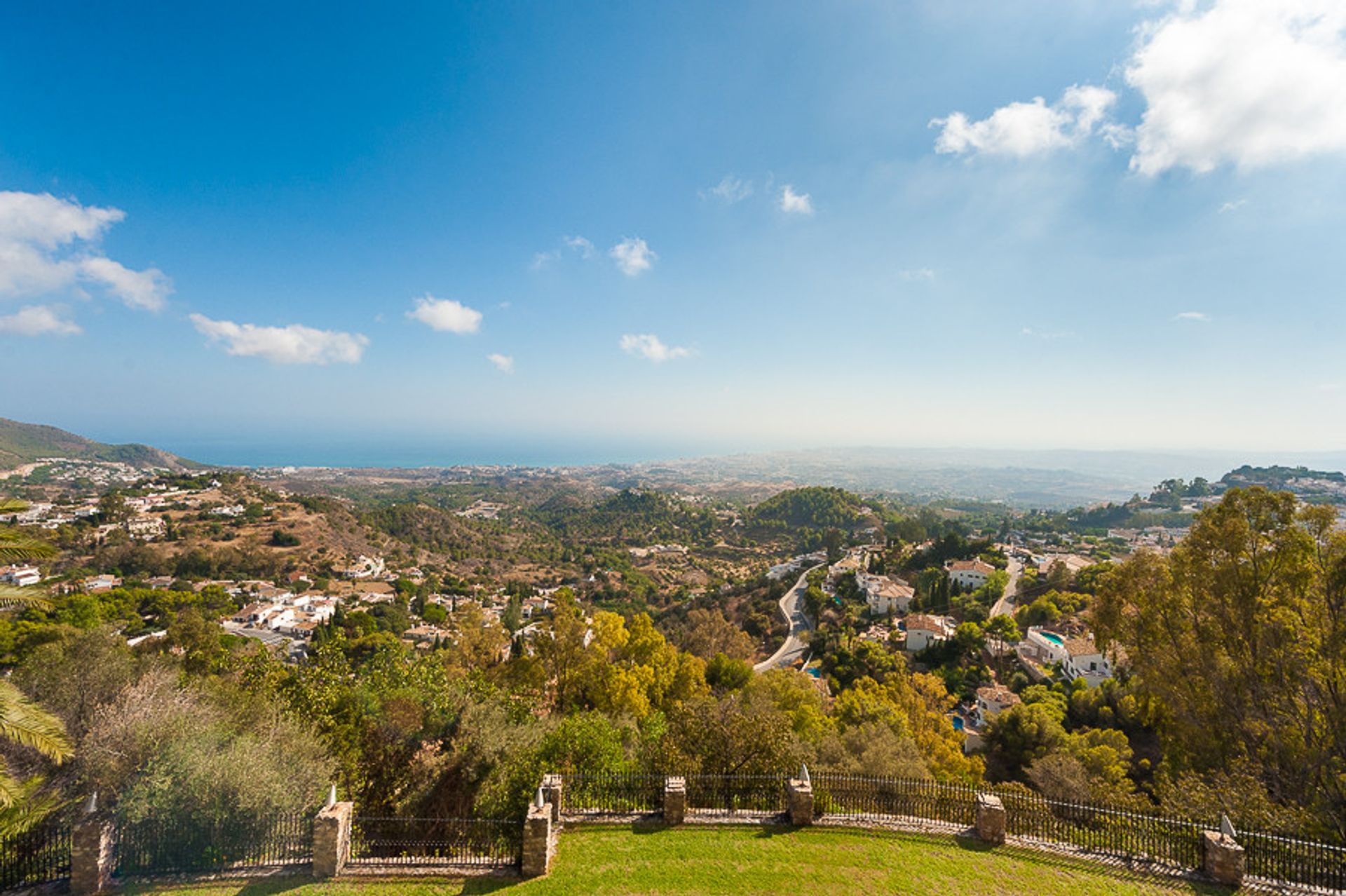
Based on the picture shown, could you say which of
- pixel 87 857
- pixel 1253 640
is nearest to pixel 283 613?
pixel 87 857

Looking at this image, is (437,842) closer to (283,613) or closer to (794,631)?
(794,631)

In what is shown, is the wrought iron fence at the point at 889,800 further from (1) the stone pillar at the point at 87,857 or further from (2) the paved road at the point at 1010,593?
(2) the paved road at the point at 1010,593

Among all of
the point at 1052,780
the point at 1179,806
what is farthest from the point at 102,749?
the point at 1052,780

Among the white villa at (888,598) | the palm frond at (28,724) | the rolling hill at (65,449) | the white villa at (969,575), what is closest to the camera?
the palm frond at (28,724)

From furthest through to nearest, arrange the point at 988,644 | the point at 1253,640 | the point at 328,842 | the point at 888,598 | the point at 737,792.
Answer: the point at 888,598
the point at 988,644
the point at 1253,640
the point at 737,792
the point at 328,842

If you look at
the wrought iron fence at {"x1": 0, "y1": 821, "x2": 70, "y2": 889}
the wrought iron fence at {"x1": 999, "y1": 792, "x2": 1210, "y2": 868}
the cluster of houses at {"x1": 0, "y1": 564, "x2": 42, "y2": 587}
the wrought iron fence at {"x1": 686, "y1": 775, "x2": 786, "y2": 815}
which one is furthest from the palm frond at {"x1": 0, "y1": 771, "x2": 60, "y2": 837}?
the cluster of houses at {"x1": 0, "y1": 564, "x2": 42, "y2": 587}

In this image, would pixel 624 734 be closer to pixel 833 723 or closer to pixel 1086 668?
pixel 833 723

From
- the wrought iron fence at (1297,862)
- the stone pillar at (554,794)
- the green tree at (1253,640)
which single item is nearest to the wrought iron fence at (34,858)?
the stone pillar at (554,794)
